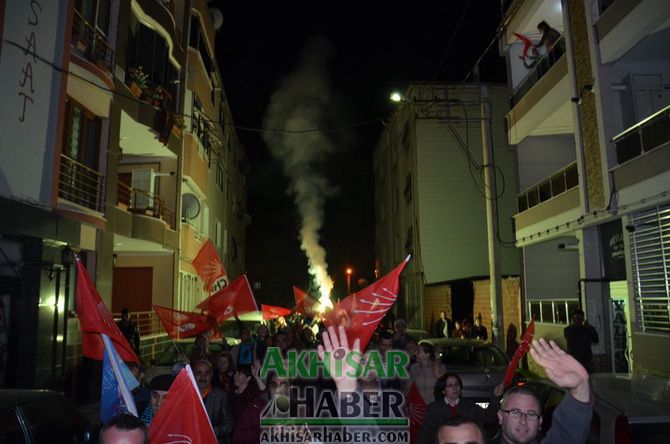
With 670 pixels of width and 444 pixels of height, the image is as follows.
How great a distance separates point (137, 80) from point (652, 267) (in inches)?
530

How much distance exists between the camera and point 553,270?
1792 centimetres

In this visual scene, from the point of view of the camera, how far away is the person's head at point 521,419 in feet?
11.1

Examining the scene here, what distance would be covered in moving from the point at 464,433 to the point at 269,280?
184 ft

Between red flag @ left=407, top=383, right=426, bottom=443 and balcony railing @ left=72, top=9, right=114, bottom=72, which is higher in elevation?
balcony railing @ left=72, top=9, right=114, bottom=72

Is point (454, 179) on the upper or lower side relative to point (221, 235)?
upper

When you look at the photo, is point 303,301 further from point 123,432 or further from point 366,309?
point 123,432

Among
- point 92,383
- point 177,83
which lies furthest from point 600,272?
point 177,83

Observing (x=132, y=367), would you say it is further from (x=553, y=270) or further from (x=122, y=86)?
(x=553, y=270)

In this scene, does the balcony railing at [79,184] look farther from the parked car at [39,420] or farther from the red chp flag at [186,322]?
the parked car at [39,420]

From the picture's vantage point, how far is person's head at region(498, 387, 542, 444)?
3.38 meters

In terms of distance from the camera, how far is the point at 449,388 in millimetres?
5473

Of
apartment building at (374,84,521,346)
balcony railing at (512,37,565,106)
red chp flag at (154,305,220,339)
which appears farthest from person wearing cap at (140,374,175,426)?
apartment building at (374,84,521,346)

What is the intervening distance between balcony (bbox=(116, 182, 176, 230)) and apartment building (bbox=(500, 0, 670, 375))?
37.9ft

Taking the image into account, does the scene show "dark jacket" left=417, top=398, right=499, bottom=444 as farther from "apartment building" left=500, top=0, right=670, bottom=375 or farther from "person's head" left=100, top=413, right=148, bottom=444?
"apartment building" left=500, top=0, right=670, bottom=375
